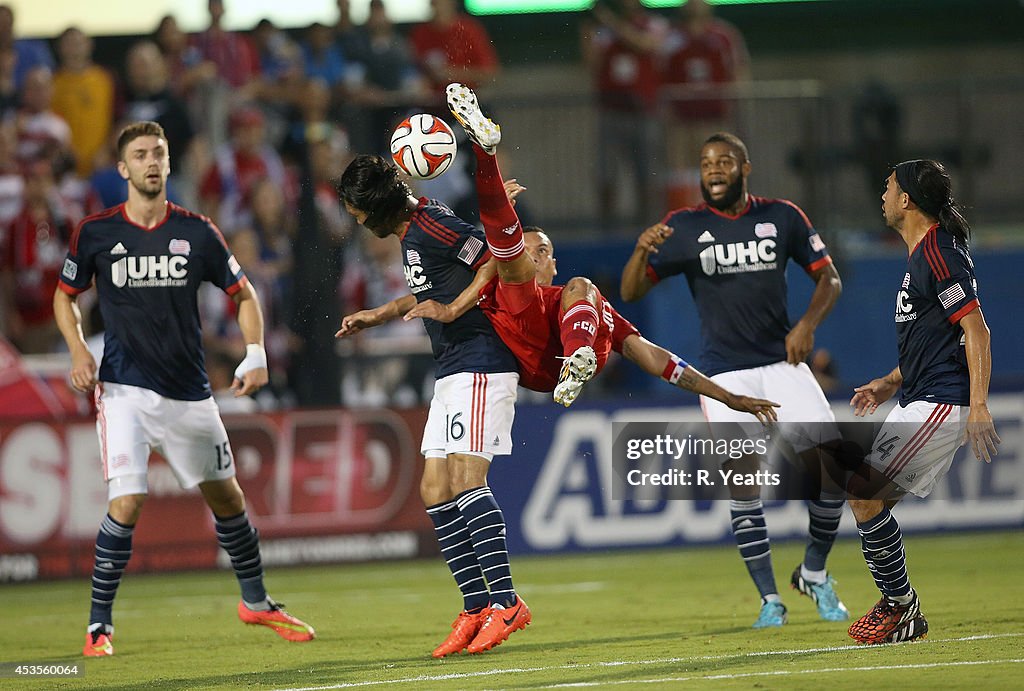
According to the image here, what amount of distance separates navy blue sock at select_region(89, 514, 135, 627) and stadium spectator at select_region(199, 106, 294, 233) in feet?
20.3

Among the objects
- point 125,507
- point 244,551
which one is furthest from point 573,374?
point 125,507

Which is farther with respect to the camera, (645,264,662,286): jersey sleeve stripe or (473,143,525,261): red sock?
(645,264,662,286): jersey sleeve stripe

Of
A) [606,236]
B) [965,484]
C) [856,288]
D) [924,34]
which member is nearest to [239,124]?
[606,236]

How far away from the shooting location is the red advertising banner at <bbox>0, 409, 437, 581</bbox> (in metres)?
12.7

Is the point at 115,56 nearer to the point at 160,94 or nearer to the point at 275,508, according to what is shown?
the point at 160,94

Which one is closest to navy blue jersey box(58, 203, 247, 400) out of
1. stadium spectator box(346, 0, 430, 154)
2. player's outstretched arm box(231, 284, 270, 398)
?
player's outstretched arm box(231, 284, 270, 398)

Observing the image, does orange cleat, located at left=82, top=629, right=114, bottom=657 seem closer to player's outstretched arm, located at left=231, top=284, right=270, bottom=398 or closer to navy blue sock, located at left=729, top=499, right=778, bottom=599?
player's outstretched arm, located at left=231, top=284, right=270, bottom=398

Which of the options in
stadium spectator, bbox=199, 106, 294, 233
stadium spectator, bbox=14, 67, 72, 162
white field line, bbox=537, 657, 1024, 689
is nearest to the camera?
white field line, bbox=537, 657, 1024, 689

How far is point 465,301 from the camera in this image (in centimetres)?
809

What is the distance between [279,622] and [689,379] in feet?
9.35

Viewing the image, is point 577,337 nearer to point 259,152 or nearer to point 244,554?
point 244,554

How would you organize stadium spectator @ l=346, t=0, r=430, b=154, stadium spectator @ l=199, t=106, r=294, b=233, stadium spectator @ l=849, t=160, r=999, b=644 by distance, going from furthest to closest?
1. stadium spectator @ l=346, t=0, r=430, b=154
2. stadium spectator @ l=199, t=106, r=294, b=233
3. stadium spectator @ l=849, t=160, r=999, b=644

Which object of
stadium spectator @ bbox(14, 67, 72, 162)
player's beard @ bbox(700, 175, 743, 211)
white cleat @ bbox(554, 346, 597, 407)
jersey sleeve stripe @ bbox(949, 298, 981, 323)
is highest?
stadium spectator @ bbox(14, 67, 72, 162)

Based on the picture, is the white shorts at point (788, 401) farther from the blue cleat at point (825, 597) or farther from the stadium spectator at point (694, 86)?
the stadium spectator at point (694, 86)
